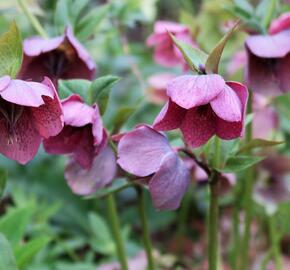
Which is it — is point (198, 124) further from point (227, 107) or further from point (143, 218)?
point (143, 218)

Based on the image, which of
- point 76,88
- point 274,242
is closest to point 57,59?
point 76,88

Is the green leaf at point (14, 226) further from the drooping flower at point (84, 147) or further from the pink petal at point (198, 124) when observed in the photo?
the pink petal at point (198, 124)

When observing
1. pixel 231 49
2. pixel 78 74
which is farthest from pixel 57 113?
pixel 231 49

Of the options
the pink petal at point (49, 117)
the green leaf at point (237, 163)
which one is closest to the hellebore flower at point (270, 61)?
Result: the green leaf at point (237, 163)

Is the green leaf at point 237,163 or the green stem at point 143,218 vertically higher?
the green leaf at point 237,163

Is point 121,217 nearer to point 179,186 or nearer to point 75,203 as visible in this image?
point 75,203
